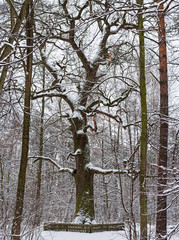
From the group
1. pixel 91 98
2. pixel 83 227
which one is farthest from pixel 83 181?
pixel 91 98

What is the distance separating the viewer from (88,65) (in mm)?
12297

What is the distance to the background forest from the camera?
4141 mm

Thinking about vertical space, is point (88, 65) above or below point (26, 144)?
above

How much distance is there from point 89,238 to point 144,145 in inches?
206

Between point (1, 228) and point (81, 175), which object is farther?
point (81, 175)

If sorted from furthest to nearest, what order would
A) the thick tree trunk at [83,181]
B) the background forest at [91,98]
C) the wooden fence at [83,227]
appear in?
the thick tree trunk at [83,181]
the wooden fence at [83,227]
the background forest at [91,98]

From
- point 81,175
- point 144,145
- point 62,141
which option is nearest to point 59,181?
point 62,141

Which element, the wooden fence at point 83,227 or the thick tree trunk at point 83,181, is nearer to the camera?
the wooden fence at point 83,227

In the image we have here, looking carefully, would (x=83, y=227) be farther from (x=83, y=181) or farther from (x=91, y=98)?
(x=91, y=98)

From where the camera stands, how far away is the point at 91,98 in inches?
493

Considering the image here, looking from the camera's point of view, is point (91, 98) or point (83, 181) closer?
point (83, 181)

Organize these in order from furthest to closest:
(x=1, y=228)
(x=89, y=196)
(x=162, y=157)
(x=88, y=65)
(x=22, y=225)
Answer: (x=88, y=65) < (x=89, y=196) < (x=162, y=157) < (x=22, y=225) < (x=1, y=228)

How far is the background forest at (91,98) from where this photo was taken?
4.14 metres

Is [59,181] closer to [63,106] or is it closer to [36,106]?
[63,106]
